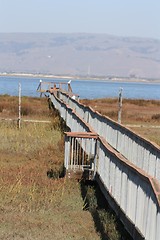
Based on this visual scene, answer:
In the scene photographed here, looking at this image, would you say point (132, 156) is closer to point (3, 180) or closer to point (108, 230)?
point (3, 180)

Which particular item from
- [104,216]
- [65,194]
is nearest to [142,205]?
[104,216]

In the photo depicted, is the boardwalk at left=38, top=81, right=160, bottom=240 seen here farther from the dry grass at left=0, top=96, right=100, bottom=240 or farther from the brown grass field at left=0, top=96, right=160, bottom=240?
the dry grass at left=0, top=96, right=100, bottom=240

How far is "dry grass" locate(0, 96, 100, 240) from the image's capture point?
9.80 metres

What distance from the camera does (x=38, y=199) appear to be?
39.4 feet

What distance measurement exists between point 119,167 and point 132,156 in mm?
4834

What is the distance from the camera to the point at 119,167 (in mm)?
9961

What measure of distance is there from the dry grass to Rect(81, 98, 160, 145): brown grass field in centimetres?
610

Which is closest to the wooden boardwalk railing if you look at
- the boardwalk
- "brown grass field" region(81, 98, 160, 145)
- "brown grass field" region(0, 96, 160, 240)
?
the boardwalk

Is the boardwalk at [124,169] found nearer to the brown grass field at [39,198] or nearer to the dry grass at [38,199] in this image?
the brown grass field at [39,198]

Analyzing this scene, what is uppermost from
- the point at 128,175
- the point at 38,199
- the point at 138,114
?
the point at 128,175

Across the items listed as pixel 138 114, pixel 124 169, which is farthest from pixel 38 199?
pixel 138 114

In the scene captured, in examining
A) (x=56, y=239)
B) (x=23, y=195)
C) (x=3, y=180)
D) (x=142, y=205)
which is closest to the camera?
(x=142, y=205)

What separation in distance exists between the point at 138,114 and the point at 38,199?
33.3m

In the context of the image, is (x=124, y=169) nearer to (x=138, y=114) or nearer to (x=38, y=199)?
(x=38, y=199)
